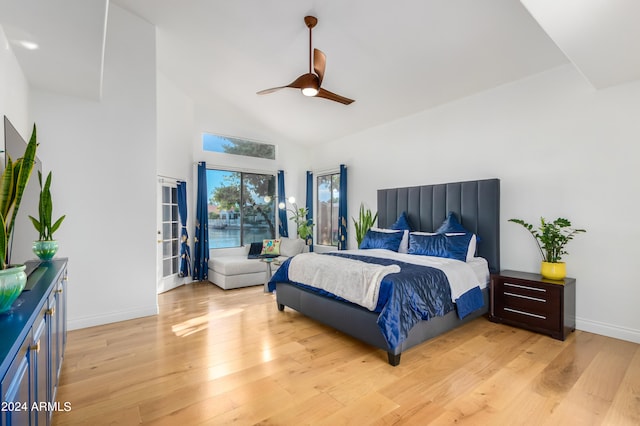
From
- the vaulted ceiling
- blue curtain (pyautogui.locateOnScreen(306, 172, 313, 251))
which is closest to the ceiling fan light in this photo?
the vaulted ceiling

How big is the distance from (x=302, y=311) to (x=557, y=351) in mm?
2564

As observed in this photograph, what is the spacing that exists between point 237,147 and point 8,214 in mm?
5237

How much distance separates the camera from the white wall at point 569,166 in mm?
3068

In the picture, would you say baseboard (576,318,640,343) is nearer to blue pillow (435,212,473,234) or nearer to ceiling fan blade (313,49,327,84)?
blue pillow (435,212,473,234)

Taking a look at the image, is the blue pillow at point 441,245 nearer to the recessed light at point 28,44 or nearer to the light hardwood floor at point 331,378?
the light hardwood floor at point 331,378

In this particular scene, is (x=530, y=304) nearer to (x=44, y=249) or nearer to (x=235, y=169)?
(x=44, y=249)

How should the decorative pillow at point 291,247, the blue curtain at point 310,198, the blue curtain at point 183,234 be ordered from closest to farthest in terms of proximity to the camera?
1. the blue curtain at point 183,234
2. the decorative pillow at point 291,247
3. the blue curtain at point 310,198

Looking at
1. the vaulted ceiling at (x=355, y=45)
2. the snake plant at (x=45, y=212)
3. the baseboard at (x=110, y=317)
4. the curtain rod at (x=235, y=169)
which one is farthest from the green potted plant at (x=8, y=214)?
the curtain rod at (x=235, y=169)

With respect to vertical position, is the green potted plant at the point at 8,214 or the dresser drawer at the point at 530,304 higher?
the green potted plant at the point at 8,214

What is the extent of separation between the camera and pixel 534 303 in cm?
325

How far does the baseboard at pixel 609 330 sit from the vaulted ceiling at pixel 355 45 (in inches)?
98.7

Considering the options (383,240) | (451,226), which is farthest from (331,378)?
(451,226)

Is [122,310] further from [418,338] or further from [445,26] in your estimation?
[445,26]

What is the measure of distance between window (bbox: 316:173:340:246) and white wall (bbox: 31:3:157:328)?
3.80 m
